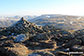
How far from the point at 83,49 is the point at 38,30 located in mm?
25285

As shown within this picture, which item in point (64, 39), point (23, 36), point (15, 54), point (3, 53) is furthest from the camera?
point (64, 39)

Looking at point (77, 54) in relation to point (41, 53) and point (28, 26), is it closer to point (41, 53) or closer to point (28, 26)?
point (41, 53)

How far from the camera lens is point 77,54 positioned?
24938 millimetres

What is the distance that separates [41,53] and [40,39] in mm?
12143

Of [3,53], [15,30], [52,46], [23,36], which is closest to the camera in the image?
[3,53]

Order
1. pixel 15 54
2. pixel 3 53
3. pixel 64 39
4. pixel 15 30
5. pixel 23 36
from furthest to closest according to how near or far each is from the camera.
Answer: pixel 15 30 → pixel 64 39 → pixel 23 36 → pixel 3 53 → pixel 15 54

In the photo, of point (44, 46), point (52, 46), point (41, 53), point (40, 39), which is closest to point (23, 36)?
point (40, 39)

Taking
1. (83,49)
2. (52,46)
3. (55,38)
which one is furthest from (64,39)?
(83,49)

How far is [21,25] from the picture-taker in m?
47.8

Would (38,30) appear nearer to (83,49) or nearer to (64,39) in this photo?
(64,39)

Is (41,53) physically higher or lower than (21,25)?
lower

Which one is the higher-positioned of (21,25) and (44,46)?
(21,25)

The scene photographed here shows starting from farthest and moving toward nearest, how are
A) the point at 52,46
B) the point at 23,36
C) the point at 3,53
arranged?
the point at 23,36
the point at 52,46
the point at 3,53

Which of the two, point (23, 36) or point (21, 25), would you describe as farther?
point (21, 25)
